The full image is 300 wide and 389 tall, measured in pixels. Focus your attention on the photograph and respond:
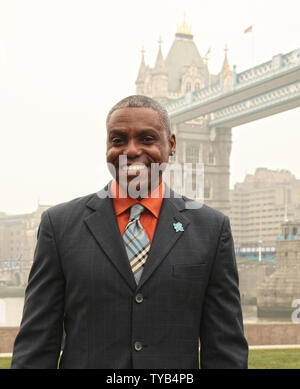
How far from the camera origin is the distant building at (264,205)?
6844 cm

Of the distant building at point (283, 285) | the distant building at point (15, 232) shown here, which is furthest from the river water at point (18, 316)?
the distant building at point (15, 232)

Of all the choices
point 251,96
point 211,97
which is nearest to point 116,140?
point 251,96

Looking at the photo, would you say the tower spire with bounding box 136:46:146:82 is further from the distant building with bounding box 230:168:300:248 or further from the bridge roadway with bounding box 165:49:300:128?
the distant building with bounding box 230:168:300:248

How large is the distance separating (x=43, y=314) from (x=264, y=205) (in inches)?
2771

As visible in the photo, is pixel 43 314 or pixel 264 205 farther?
pixel 264 205

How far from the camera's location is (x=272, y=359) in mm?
7414

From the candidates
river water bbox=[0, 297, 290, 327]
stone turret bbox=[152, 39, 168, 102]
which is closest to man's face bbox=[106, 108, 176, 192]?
river water bbox=[0, 297, 290, 327]

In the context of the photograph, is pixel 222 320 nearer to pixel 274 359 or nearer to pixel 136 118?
pixel 136 118

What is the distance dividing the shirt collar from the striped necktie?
0.06ft

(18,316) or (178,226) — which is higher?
(178,226)

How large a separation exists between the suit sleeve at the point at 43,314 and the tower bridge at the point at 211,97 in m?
36.9

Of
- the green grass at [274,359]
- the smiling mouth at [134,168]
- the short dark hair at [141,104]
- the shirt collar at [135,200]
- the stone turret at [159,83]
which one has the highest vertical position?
the stone turret at [159,83]

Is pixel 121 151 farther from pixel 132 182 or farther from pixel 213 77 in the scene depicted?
pixel 213 77

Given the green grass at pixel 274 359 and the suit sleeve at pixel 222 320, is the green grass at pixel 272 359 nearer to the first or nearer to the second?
the green grass at pixel 274 359
